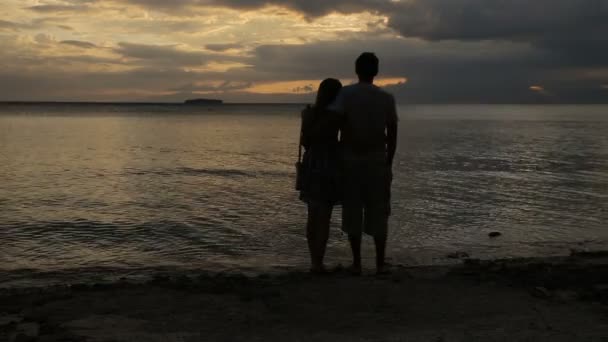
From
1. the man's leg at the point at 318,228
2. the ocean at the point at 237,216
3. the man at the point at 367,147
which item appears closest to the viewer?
the man at the point at 367,147

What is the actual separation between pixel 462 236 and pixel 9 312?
8708 millimetres

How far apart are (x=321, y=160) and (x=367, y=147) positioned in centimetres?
58

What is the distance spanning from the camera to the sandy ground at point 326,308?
4922 millimetres

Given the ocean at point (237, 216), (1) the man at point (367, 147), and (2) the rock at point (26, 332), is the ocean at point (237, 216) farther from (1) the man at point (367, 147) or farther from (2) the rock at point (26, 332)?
(2) the rock at point (26, 332)

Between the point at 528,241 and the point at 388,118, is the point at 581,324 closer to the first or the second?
the point at 388,118

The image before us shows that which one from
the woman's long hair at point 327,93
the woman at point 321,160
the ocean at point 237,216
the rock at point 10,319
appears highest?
the woman's long hair at point 327,93

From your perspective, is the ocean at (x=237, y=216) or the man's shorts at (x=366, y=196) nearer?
the man's shorts at (x=366, y=196)

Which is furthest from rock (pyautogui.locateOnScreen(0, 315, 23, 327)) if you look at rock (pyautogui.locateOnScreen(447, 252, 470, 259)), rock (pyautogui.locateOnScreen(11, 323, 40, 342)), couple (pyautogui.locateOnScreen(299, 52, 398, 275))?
rock (pyautogui.locateOnScreen(447, 252, 470, 259))

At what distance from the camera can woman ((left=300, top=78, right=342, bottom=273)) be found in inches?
255

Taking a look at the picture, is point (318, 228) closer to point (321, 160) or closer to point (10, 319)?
point (321, 160)

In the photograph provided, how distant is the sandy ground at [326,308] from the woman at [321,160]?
2.42 ft

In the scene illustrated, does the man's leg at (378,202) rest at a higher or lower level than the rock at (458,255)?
higher

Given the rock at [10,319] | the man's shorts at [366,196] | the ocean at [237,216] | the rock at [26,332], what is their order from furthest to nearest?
1. the ocean at [237,216]
2. the man's shorts at [366,196]
3. the rock at [10,319]
4. the rock at [26,332]

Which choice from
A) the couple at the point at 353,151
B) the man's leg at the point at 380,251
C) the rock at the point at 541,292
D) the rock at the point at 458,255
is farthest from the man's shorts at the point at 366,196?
the rock at the point at 458,255
